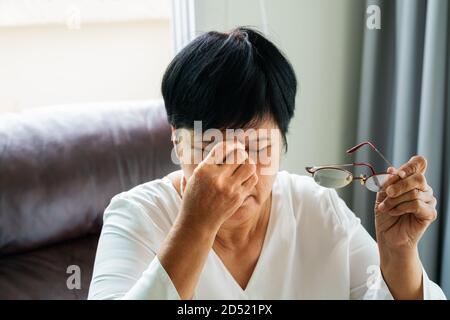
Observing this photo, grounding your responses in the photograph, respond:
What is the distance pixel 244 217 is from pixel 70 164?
51 centimetres

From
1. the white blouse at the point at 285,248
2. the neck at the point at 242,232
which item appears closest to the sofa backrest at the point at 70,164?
the white blouse at the point at 285,248

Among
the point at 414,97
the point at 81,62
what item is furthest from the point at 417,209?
the point at 81,62

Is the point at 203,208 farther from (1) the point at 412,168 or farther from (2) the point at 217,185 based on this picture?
(1) the point at 412,168

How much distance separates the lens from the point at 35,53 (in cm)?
209

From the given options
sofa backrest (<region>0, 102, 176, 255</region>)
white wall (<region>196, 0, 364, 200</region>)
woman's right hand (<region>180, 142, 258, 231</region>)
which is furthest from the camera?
white wall (<region>196, 0, 364, 200</region>)

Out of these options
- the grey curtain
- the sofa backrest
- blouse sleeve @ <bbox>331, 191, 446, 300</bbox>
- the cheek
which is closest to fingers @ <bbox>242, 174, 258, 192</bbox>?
the cheek

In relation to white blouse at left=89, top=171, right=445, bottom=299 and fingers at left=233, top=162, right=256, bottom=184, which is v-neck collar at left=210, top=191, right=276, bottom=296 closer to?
white blouse at left=89, top=171, right=445, bottom=299

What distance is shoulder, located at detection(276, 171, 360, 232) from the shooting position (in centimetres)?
114

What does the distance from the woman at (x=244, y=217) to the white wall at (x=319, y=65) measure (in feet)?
2.12

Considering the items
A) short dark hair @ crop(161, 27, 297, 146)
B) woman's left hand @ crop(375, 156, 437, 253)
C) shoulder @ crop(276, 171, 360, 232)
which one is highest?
short dark hair @ crop(161, 27, 297, 146)

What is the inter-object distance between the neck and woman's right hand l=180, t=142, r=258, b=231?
252 millimetres

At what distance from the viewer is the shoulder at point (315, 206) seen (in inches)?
44.9

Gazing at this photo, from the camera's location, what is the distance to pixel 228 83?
0.92 m
